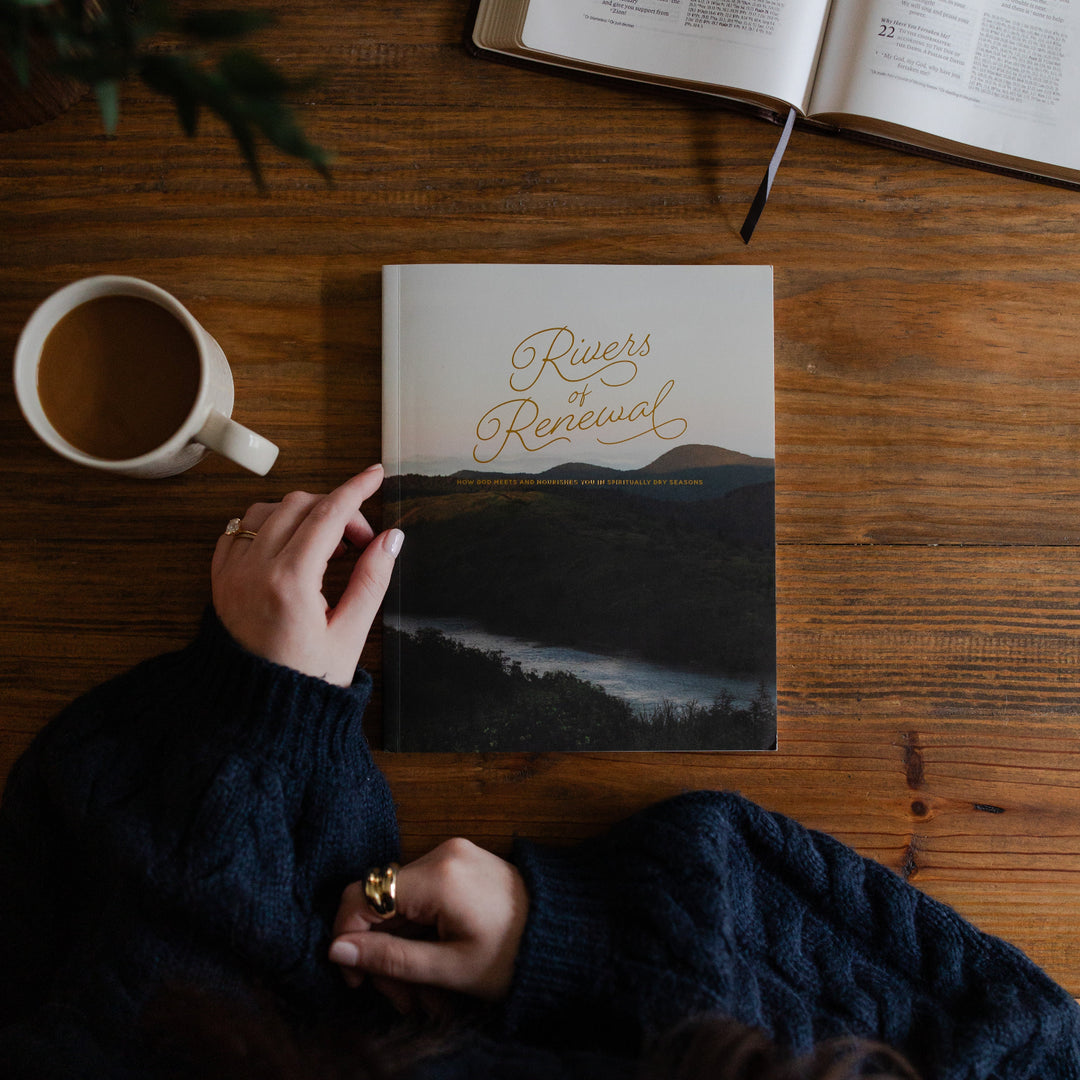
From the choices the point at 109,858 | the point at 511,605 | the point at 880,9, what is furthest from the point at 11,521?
the point at 880,9

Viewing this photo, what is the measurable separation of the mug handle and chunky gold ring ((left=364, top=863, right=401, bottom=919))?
31cm

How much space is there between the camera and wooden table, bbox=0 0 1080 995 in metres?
0.68

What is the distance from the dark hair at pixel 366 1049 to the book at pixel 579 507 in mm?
209

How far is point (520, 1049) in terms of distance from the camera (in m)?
0.52

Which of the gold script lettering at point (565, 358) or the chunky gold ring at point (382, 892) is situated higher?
the gold script lettering at point (565, 358)

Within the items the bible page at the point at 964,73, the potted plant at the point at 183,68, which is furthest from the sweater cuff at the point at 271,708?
the bible page at the point at 964,73

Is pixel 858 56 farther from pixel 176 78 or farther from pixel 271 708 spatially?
pixel 271 708

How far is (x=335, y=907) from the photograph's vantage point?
611mm

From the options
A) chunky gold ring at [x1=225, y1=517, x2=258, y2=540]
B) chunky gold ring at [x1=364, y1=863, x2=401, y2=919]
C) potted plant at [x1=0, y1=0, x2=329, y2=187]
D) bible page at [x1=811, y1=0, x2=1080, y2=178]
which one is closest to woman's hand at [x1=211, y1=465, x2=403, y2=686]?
chunky gold ring at [x1=225, y1=517, x2=258, y2=540]

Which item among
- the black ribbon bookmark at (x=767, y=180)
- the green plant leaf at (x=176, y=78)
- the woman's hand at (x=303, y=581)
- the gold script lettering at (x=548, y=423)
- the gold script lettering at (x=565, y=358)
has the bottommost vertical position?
the woman's hand at (x=303, y=581)

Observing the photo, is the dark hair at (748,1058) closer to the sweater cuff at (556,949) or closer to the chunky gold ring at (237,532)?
the sweater cuff at (556,949)

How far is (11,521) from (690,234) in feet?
2.11

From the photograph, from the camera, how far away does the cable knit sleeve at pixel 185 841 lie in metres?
0.56

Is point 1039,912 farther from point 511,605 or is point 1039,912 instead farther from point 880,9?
point 880,9
